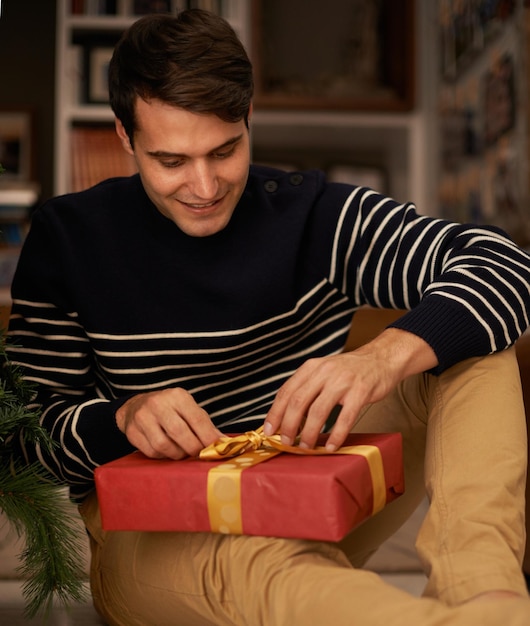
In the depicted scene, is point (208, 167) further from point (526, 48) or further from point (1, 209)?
point (1, 209)

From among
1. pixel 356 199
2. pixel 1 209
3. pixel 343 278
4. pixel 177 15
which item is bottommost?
pixel 1 209

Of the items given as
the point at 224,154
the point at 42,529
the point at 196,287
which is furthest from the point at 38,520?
the point at 224,154

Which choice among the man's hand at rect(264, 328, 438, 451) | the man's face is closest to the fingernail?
the man's hand at rect(264, 328, 438, 451)

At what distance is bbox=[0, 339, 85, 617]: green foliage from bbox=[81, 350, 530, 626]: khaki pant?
0.10 metres

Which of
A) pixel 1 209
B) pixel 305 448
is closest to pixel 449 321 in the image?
pixel 305 448

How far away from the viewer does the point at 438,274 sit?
3.82ft

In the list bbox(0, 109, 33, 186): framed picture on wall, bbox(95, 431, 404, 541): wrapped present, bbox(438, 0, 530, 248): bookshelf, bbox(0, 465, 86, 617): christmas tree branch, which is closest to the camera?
bbox(95, 431, 404, 541): wrapped present

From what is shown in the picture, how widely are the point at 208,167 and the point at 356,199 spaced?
25 centimetres

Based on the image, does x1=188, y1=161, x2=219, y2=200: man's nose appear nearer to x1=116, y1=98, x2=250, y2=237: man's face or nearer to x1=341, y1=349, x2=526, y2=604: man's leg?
x1=116, y1=98, x2=250, y2=237: man's face

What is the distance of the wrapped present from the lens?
0.81 m

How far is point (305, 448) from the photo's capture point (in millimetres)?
896

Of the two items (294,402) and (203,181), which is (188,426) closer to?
(294,402)

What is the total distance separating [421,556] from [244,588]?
0.17m

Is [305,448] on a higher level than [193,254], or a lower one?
lower
